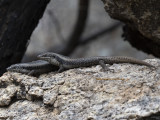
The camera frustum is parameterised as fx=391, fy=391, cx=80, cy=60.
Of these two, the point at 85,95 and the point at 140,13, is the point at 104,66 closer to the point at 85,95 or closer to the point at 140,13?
the point at 85,95

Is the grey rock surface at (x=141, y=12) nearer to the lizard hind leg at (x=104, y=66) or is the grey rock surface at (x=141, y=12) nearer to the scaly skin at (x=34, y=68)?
the lizard hind leg at (x=104, y=66)

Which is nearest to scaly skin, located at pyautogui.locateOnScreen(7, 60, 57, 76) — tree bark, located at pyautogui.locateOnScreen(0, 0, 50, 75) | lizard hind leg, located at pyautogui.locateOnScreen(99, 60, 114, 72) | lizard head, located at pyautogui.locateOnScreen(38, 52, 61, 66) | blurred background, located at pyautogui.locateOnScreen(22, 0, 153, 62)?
lizard head, located at pyautogui.locateOnScreen(38, 52, 61, 66)

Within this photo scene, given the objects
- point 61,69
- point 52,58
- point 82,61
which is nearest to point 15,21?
point 52,58

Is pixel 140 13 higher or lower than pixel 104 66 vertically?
higher

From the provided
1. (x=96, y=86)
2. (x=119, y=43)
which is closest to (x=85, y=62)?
(x=96, y=86)

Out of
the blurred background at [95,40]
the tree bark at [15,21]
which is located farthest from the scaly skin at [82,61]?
the blurred background at [95,40]

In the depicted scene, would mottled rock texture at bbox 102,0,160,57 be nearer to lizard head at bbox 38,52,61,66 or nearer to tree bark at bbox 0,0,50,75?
lizard head at bbox 38,52,61,66
